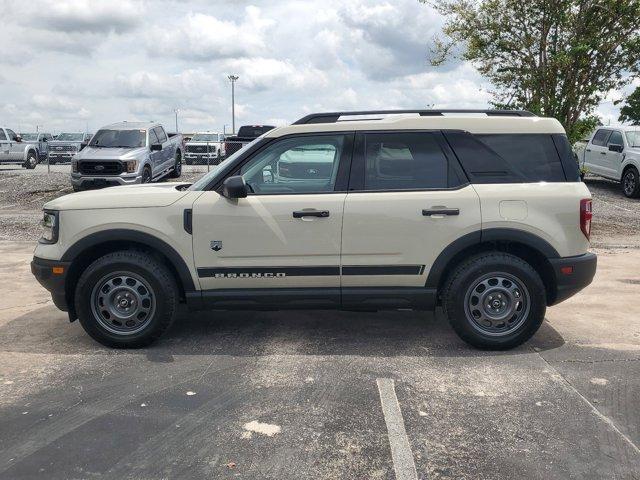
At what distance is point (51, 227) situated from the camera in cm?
489

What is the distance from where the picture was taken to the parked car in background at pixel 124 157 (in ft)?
49.4

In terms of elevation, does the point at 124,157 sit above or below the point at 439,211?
above

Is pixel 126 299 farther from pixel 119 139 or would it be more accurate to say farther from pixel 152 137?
pixel 152 137

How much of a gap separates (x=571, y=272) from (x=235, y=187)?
2730 mm

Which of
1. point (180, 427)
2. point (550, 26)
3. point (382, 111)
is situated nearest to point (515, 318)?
point (382, 111)

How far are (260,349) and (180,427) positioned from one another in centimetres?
145

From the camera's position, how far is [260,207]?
4.71m

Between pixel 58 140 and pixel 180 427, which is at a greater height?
pixel 58 140

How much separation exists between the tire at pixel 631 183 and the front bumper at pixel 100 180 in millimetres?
12905

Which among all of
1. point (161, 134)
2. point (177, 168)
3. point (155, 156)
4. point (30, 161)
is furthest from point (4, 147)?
point (155, 156)

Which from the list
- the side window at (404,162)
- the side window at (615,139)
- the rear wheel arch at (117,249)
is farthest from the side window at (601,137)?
the rear wheel arch at (117,249)

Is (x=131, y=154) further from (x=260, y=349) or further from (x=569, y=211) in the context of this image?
(x=569, y=211)

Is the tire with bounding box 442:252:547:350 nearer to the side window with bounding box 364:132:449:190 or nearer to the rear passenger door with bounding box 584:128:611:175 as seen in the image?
the side window with bounding box 364:132:449:190

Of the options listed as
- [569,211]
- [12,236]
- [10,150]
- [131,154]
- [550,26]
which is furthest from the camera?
[10,150]
